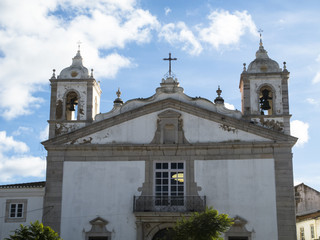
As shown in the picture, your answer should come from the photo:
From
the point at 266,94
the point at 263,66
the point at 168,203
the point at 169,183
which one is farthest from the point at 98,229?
the point at 263,66

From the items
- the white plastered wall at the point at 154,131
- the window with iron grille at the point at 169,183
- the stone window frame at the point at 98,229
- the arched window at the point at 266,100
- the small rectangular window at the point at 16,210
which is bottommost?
the stone window frame at the point at 98,229

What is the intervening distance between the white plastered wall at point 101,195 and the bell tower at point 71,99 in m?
1.95

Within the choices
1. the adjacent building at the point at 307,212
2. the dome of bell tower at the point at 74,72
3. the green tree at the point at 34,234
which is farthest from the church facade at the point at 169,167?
the adjacent building at the point at 307,212

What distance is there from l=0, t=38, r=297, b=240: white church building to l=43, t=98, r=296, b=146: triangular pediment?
0.14ft

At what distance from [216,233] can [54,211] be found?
730 centimetres

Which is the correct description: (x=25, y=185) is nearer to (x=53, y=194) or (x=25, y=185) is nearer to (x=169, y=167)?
(x=53, y=194)

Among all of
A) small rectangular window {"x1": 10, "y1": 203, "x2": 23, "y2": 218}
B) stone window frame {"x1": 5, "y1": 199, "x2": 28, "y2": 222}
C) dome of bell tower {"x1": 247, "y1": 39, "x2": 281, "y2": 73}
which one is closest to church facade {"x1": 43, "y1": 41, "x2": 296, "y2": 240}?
dome of bell tower {"x1": 247, "y1": 39, "x2": 281, "y2": 73}

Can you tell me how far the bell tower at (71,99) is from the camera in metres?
23.4

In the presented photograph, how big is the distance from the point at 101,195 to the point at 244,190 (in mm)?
5741

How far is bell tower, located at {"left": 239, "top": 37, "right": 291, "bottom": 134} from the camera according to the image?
2262 centimetres

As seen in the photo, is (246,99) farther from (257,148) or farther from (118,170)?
(118,170)

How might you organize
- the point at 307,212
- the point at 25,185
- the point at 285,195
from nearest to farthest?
the point at 285,195, the point at 25,185, the point at 307,212

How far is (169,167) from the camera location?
22.0m

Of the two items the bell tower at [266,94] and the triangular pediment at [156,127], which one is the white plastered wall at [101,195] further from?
the bell tower at [266,94]
